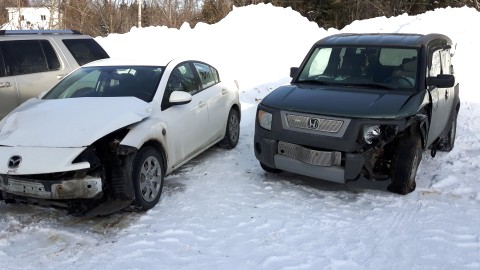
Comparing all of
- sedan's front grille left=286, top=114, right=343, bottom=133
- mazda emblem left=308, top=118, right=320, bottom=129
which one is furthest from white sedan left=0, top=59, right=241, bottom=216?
mazda emblem left=308, top=118, right=320, bottom=129

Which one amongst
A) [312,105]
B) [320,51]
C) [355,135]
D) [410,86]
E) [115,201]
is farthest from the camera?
[320,51]

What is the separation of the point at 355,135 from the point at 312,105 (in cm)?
66

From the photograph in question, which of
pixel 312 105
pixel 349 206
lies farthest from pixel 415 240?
pixel 312 105

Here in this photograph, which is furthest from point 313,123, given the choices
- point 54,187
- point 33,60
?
point 33,60

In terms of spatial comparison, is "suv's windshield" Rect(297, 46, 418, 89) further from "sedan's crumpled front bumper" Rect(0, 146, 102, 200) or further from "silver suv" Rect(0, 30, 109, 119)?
"silver suv" Rect(0, 30, 109, 119)

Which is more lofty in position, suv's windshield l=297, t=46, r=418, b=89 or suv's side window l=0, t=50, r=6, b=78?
suv's windshield l=297, t=46, r=418, b=89

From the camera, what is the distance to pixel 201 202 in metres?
5.23

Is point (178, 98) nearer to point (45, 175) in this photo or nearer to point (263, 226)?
point (45, 175)

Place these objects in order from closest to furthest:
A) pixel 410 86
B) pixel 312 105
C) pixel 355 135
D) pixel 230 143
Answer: pixel 355 135
pixel 312 105
pixel 410 86
pixel 230 143

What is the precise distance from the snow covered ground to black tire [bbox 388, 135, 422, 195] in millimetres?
170

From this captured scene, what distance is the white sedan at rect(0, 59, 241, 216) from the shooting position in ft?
14.1

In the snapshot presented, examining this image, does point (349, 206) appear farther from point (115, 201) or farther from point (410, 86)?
point (115, 201)

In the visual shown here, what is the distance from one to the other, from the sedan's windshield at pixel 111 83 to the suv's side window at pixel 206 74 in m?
0.94

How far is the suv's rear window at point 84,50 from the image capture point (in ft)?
26.3
